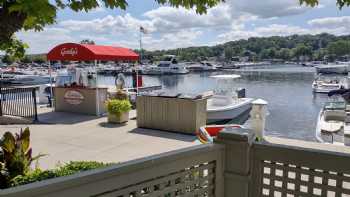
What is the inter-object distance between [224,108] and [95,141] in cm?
728

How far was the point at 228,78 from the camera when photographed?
583 inches

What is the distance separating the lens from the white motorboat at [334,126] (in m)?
12.0

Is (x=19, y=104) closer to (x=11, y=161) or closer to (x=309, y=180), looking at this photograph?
(x=11, y=161)

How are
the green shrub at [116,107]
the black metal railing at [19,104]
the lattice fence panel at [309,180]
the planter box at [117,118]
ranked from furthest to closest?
the black metal railing at [19,104] → the planter box at [117,118] → the green shrub at [116,107] → the lattice fence panel at [309,180]

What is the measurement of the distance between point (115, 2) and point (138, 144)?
16.0 ft

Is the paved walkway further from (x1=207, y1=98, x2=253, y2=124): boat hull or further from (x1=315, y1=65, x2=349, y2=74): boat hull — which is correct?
(x1=315, y1=65, x2=349, y2=74): boat hull

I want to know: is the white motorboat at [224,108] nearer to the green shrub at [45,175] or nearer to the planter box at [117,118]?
the planter box at [117,118]

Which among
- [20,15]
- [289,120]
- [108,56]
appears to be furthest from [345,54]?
[20,15]

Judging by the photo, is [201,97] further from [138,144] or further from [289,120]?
[289,120]

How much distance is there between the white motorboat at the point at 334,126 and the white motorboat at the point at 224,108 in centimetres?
353

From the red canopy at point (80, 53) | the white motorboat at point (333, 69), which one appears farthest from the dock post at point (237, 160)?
the white motorboat at point (333, 69)

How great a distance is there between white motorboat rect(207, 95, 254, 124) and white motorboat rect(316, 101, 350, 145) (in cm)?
353

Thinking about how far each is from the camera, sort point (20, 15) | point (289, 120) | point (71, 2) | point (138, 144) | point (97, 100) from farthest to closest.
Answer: point (289, 120), point (97, 100), point (138, 144), point (71, 2), point (20, 15)

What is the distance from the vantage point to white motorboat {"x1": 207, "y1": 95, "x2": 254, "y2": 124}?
1311cm
